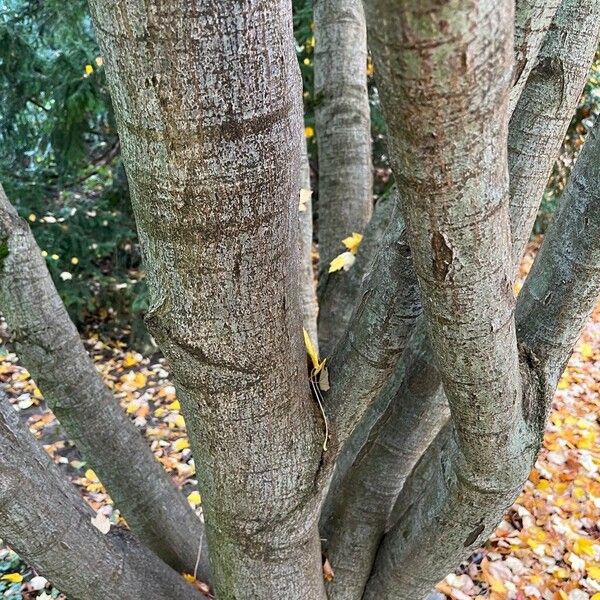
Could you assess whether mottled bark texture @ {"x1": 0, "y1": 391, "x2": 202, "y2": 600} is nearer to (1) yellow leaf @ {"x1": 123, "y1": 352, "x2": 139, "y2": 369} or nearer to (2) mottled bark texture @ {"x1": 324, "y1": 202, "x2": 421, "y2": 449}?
(2) mottled bark texture @ {"x1": 324, "y1": 202, "x2": 421, "y2": 449}

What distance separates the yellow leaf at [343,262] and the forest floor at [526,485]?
1493 millimetres

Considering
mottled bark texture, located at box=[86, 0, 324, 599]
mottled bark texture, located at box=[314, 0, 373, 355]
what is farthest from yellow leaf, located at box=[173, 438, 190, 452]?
mottled bark texture, located at box=[86, 0, 324, 599]

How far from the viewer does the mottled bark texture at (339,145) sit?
2.39 meters

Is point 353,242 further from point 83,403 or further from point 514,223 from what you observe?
point 83,403

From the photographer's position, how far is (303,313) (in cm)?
129

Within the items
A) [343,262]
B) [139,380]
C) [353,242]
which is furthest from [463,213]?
[139,380]

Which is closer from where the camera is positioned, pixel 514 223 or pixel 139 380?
pixel 514 223

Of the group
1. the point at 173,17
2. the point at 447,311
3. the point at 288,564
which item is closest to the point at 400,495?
the point at 288,564

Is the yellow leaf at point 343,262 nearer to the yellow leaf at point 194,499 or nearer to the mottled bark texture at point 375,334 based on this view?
the mottled bark texture at point 375,334

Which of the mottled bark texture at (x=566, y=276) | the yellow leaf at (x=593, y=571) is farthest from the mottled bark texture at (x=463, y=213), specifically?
the yellow leaf at (x=593, y=571)

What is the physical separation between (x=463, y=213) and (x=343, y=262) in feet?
5.41

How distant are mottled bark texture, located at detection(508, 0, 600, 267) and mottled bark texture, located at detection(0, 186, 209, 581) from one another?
1186 millimetres

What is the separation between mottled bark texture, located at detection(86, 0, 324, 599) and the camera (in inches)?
31.5

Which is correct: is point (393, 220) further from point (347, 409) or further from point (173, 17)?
point (173, 17)
